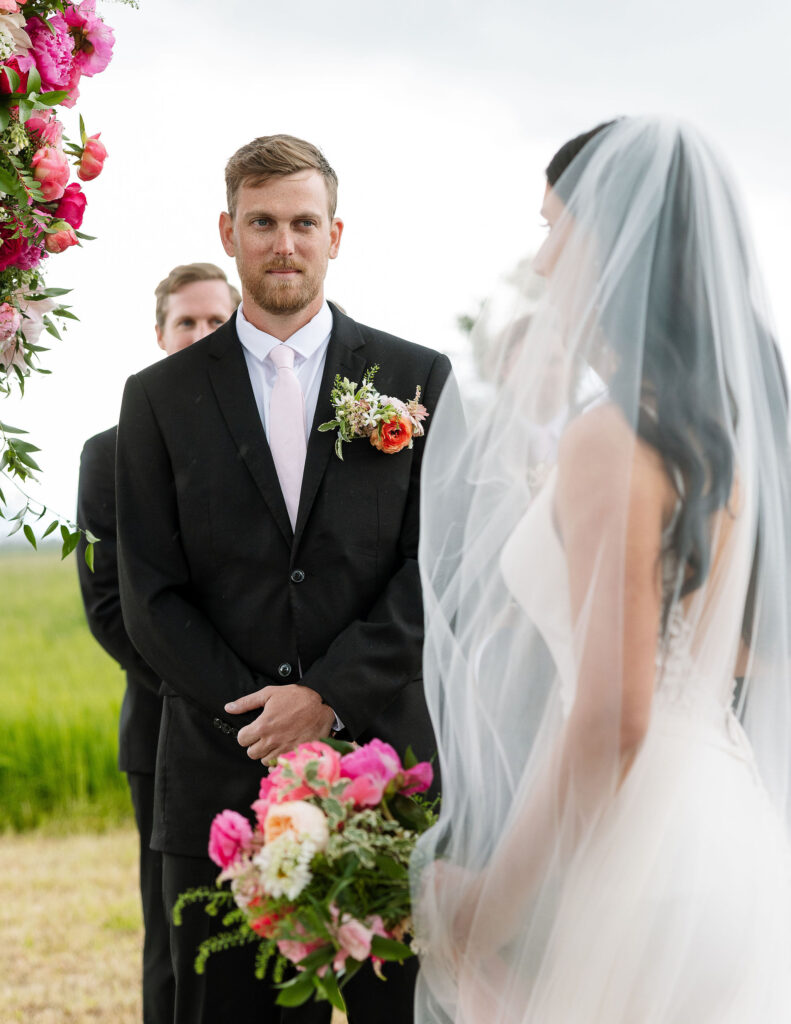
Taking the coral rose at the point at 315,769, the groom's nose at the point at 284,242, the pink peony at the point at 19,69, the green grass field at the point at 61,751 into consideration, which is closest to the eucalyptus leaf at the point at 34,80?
the pink peony at the point at 19,69

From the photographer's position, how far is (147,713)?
4090 millimetres

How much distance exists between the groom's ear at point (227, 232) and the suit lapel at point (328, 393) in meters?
0.34

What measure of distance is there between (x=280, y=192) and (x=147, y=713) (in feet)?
6.49

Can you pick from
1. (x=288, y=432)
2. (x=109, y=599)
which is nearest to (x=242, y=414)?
(x=288, y=432)

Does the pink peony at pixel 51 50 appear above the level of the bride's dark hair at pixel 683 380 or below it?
above

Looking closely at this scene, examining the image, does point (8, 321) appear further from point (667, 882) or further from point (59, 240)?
point (667, 882)

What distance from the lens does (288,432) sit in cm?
306

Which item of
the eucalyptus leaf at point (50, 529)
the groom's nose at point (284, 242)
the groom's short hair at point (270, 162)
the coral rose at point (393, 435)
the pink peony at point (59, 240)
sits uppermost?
the groom's short hair at point (270, 162)

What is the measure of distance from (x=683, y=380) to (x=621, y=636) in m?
0.44

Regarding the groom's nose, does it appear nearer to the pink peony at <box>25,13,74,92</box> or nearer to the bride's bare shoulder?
the pink peony at <box>25,13,74,92</box>

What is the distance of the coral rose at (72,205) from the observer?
7.98 feet

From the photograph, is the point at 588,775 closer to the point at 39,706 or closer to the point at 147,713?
the point at 147,713

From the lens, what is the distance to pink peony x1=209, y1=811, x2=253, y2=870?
187 centimetres

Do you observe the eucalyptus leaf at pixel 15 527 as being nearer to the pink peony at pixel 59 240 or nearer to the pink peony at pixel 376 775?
the pink peony at pixel 59 240
